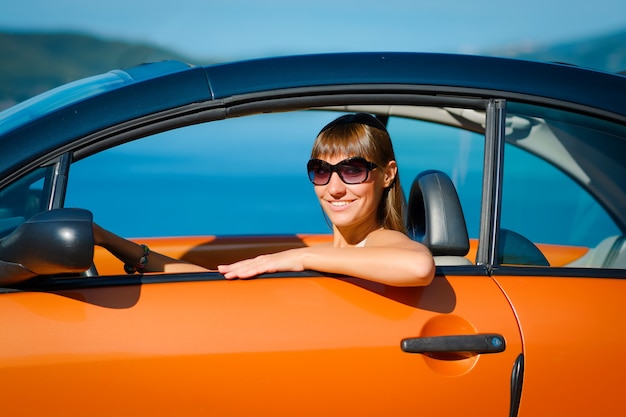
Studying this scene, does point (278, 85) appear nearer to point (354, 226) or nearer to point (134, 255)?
point (354, 226)

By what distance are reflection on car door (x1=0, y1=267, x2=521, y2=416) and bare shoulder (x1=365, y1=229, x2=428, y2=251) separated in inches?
7.2

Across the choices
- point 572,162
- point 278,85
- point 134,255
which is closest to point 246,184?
point 572,162

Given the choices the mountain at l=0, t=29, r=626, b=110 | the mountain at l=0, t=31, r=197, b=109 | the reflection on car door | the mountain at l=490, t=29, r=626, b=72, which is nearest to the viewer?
the reflection on car door

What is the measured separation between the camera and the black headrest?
93.7 inches

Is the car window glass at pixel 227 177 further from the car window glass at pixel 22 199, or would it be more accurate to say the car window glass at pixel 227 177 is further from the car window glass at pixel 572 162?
Answer: the car window glass at pixel 22 199

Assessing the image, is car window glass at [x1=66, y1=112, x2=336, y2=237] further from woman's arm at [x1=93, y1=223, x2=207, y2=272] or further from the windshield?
the windshield

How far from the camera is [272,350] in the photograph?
6.38 feet

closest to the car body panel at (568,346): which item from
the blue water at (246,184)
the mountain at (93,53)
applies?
the blue water at (246,184)

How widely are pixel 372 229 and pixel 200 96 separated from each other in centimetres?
73

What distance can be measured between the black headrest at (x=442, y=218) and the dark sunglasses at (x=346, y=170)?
0.21m

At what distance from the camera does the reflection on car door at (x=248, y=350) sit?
1888 millimetres

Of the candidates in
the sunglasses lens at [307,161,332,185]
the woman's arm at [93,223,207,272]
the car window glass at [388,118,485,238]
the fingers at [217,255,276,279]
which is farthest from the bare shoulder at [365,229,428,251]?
the car window glass at [388,118,485,238]

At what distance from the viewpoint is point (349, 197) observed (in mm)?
2410

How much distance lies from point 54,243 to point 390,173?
1.11m
